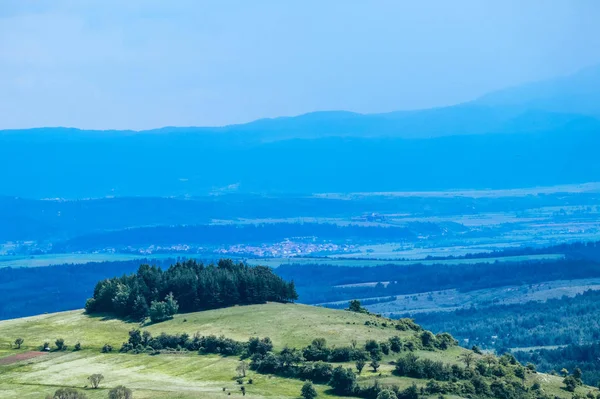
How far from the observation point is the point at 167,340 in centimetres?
14325

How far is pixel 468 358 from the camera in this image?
429ft

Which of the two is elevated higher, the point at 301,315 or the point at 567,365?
the point at 301,315

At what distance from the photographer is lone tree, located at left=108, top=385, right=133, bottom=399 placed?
108 m

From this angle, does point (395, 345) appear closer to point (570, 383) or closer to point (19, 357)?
point (570, 383)

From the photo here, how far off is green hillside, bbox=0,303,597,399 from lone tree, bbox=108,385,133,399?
1.99 meters

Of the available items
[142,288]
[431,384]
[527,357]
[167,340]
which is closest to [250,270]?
[142,288]

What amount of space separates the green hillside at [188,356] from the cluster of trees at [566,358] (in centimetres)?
3397

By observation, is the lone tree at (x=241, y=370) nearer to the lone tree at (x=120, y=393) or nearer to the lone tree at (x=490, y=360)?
the lone tree at (x=120, y=393)

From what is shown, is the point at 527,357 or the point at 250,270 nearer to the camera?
the point at 250,270

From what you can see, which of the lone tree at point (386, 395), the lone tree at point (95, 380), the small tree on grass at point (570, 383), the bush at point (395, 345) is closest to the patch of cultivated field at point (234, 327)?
the bush at point (395, 345)

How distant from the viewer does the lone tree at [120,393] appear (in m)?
108

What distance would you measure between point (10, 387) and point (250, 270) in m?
58.4

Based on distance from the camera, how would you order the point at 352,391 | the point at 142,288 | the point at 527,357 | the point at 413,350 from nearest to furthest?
1. the point at 352,391
2. the point at 413,350
3. the point at 142,288
4. the point at 527,357

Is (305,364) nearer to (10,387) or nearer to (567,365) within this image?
(10,387)
